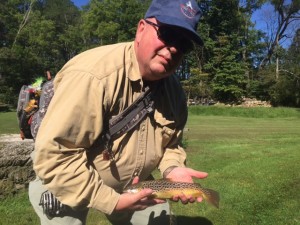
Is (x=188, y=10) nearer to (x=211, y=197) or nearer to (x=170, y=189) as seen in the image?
(x=170, y=189)

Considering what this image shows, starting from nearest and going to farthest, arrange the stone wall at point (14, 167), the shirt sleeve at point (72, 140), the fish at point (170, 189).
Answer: the shirt sleeve at point (72, 140)
the fish at point (170, 189)
the stone wall at point (14, 167)

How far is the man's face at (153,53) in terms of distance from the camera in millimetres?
2791

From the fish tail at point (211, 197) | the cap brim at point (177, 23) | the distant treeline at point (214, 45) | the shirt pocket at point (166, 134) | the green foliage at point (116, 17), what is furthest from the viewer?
the green foliage at point (116, 17)

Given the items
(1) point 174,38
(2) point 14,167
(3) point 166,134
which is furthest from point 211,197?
(2) point 14,167

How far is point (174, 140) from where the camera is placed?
11.5 feet

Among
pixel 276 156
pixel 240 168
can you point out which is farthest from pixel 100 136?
pixel 276 156

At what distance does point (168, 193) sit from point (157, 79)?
79cm

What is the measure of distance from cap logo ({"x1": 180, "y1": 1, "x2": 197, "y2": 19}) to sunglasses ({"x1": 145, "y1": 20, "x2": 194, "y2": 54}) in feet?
0.41

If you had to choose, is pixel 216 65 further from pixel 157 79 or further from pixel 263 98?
pixel 157 79

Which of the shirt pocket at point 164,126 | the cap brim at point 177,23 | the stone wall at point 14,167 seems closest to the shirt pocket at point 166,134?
the shirt pocket at point 164,126

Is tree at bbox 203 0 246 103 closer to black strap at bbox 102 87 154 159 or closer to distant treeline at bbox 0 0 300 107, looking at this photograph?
distant treeline at bbox 0 0 300 107

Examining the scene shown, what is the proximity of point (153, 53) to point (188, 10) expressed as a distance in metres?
0.35

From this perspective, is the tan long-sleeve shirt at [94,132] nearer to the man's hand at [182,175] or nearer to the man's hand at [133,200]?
the man's hand at [133,200]

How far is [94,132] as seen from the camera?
107 inches
